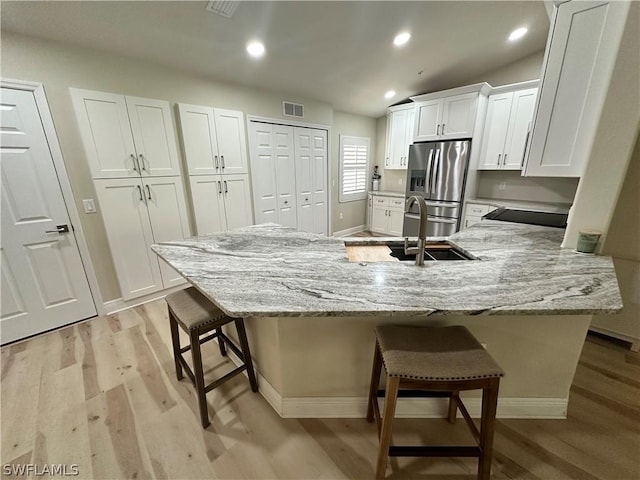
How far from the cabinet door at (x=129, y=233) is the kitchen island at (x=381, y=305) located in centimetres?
125

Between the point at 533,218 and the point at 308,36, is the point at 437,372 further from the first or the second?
the point at 308,36

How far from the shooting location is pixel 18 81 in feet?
6.24

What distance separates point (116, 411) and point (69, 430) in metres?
0.22

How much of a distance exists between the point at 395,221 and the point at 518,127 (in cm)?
233

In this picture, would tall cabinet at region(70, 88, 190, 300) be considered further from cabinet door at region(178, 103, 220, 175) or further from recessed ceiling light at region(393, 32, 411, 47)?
recessed ceiling light at region(393, 32, 411, 47)

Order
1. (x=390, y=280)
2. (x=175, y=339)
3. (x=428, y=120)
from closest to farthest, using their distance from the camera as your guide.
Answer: (x=390, y=280)
(x=175, y=339)
(x=428, y=120)

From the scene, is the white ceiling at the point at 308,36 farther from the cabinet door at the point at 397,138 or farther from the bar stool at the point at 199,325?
the bar stool at the point at 199,325

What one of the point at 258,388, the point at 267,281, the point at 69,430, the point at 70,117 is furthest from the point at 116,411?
the point at 70,117

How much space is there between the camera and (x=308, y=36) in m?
2.54

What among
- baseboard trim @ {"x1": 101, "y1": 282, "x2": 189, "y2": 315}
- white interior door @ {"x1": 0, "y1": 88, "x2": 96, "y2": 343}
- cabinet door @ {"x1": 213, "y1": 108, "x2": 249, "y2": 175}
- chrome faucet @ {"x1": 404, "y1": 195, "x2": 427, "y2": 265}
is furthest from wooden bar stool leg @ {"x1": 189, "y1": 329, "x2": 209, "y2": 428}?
cabinet door @ {"x1": 213, "y1": 108, "x2": 249, "y2": 175}

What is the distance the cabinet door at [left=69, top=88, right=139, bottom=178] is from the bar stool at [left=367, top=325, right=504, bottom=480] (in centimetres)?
278

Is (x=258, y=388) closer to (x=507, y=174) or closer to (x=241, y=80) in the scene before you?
(x=241, y=80)

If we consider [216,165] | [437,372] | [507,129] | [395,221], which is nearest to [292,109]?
[216,165]

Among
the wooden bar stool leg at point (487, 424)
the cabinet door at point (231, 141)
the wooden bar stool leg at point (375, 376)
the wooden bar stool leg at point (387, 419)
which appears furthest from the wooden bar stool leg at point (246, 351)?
the cabinet door at point (231, 141)
